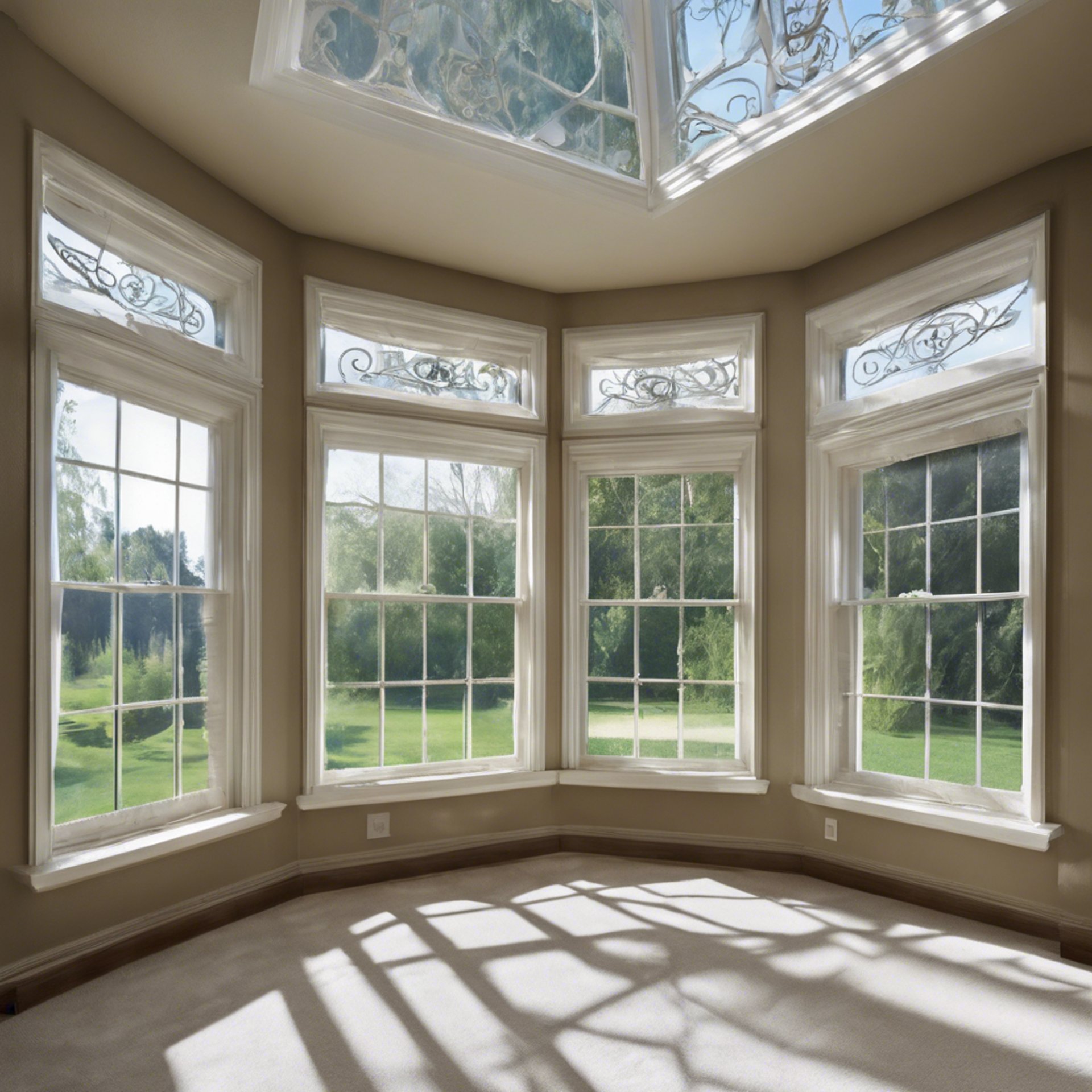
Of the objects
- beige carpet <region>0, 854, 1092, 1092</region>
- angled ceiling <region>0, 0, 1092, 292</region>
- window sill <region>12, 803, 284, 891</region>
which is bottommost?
beige carpet <region>0, 854, 1092, 1092</region>

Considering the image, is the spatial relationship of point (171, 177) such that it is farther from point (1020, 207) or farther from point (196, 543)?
point (1020, 207)

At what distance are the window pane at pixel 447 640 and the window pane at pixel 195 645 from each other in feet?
3.54

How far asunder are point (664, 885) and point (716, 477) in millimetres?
1976

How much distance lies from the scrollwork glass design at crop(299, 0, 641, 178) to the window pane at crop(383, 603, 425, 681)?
7.00ft

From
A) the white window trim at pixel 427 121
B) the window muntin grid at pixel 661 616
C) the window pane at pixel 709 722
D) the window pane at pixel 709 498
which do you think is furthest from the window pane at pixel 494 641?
the white window trim at pixel 427 121

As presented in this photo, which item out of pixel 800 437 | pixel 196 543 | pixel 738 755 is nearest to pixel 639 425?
pixel 800 437

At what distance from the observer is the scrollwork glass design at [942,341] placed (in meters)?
3.57

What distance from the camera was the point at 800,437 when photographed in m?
4.41

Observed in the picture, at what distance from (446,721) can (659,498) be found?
156 centimetres

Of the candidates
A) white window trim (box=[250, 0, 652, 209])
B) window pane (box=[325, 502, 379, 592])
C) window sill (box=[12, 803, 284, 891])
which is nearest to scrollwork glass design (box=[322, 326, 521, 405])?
window pane (box=[325, 502, 379, 592])

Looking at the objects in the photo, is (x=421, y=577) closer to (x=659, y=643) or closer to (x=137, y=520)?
(x=659, y=643)

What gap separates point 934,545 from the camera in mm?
3910

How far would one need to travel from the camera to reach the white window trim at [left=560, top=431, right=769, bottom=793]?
4.46 m

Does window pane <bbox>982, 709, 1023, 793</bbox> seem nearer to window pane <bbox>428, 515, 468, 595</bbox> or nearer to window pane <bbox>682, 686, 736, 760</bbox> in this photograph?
window pane <bbox>682, 686, 736, 760</bbox>
